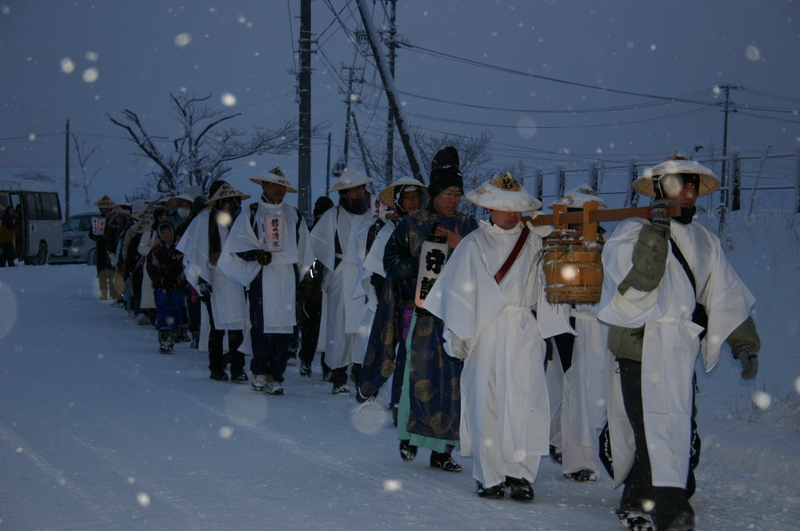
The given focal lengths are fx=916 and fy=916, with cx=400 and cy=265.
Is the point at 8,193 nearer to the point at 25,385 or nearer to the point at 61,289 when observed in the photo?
the point at 61,289

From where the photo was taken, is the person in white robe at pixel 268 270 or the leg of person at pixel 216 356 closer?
the person in white robe at pixel 268 270

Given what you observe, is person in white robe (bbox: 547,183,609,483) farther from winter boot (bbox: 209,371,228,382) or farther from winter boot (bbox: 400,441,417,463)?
winter boot (bbox: 209,371,228,382)

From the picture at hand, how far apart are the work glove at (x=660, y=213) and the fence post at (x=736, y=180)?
1295 cm

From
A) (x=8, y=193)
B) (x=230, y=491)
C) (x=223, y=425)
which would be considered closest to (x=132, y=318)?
(x=223, y=425)

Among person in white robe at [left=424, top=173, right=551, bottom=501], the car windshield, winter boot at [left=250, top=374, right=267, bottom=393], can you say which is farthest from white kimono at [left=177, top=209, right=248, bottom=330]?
the car windshield

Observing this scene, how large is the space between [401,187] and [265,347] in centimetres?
258

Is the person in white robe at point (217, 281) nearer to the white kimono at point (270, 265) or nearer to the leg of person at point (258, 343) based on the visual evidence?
the white kimono at point (270, 265)

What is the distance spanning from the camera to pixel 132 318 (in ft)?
57.9

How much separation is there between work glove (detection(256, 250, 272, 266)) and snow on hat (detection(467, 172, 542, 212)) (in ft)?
13.9

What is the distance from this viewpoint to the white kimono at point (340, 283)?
10055 millimetres

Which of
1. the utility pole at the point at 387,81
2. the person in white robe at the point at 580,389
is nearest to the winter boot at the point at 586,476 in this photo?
the person in white robe at the point at 580,389

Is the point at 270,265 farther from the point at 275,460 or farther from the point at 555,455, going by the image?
the point at 555,455

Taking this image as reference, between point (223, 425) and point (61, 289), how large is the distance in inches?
686

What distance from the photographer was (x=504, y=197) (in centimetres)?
566
